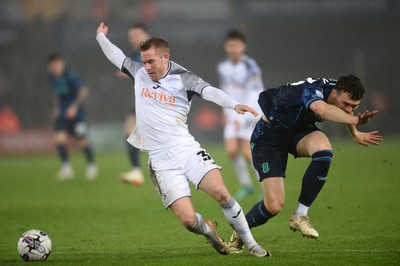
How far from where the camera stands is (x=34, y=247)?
841 cm

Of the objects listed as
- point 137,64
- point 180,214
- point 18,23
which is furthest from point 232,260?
point 18,23

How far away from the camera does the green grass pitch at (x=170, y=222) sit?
852 cm

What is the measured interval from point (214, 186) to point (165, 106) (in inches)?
39.7

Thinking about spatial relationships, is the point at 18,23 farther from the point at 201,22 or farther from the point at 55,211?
the point at 55,211

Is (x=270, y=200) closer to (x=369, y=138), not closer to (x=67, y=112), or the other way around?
(x=369, y=138)

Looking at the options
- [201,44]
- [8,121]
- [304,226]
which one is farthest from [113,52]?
[201,44]

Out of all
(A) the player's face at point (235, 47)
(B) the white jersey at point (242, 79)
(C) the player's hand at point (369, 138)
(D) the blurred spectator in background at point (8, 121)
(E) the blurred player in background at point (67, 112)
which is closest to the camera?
(C) the player's hand at point (369, 138)

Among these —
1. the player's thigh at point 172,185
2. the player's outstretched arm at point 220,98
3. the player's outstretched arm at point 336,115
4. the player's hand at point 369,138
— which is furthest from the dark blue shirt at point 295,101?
the player's thigh at point 172,185

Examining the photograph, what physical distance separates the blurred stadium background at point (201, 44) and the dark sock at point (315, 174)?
20.4m

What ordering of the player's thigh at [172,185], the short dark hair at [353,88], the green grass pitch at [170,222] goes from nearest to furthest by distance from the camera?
1. the short dark hair at [353,88]
2. the player's thigh at [172,185]
3. the green grass pitch at [170,222]

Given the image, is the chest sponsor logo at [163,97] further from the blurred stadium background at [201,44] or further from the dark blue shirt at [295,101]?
the blurred stadium background at [201,44]

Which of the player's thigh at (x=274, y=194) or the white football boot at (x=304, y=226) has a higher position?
the player's thigh at (x=274, y=194)

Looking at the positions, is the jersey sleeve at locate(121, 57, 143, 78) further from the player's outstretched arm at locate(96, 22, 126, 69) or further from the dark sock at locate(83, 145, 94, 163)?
the dark sock at locate(83, 145, 94, 163)

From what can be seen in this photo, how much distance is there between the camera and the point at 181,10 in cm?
3064
